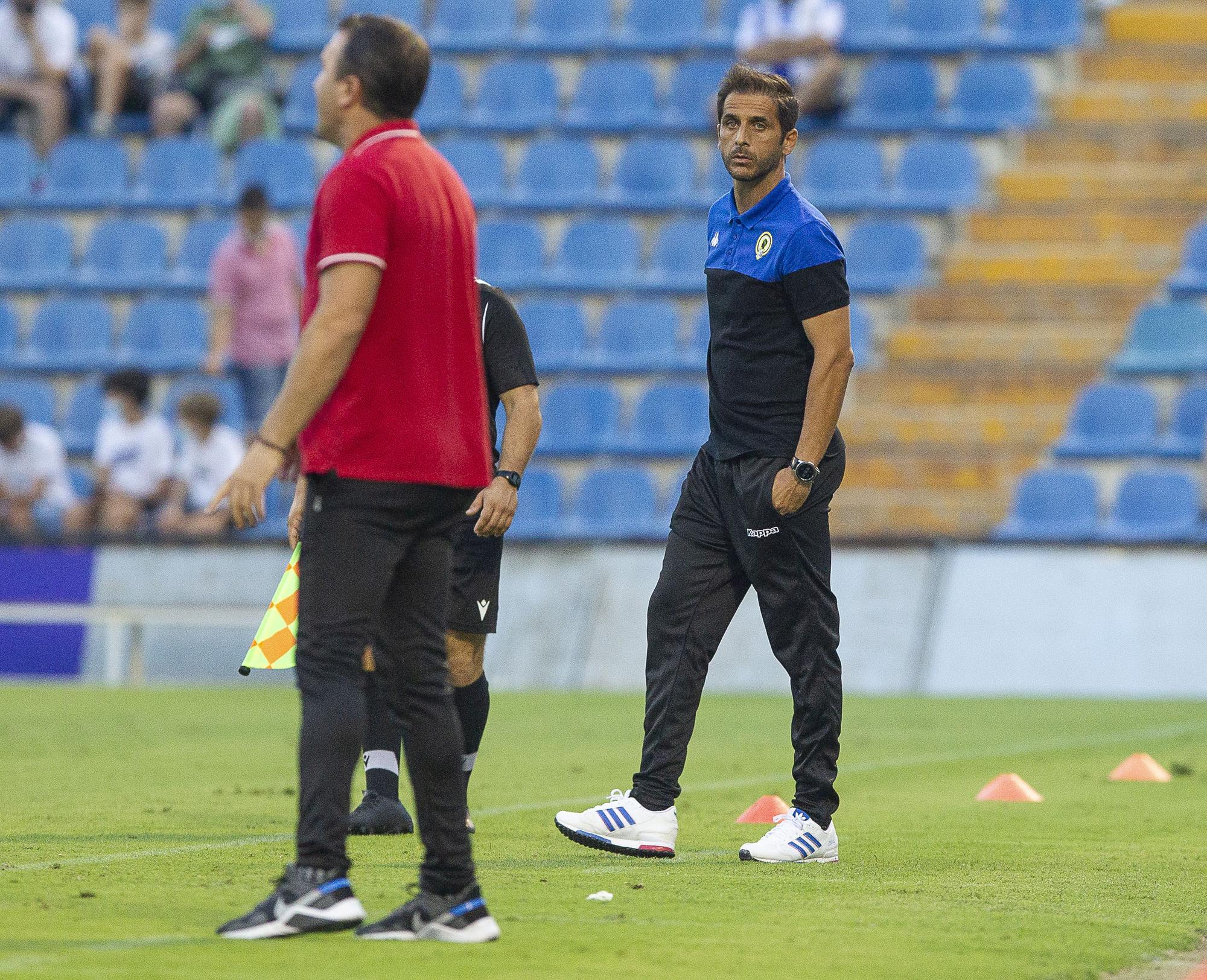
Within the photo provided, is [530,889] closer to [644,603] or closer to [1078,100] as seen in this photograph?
[644,603]

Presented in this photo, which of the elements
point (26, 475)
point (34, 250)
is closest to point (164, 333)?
point (34, 250)

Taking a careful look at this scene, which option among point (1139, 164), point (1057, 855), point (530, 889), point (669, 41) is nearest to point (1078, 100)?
point (1139, 164)

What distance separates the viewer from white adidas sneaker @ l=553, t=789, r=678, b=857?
20.1 feet

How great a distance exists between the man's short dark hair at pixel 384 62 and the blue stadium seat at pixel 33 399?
12.6 meters

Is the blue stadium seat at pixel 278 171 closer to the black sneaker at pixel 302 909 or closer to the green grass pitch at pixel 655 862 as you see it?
the green grass pitch at pixel 655 862

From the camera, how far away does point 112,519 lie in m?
15.2

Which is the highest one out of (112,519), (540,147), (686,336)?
(540,147)

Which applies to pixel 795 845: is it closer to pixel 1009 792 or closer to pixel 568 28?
pixel 1009 792

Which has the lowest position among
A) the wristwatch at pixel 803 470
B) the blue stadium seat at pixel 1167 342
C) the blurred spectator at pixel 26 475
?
the blurred spectator at pixel 26 475

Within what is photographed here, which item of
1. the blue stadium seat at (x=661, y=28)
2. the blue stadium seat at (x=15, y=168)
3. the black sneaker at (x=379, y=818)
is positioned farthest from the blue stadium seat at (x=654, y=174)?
the black sneaker at (x=379, y=818)

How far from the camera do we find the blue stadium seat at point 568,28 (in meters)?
18.6

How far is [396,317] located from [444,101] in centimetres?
1431

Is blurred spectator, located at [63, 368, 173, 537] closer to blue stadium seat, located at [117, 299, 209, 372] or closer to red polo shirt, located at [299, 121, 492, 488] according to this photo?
blue stadium seat, located at [117, 299, 209, 372]

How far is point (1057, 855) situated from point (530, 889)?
1.88 metres
